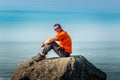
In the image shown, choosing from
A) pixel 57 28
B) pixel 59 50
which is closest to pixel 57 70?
pixel 59 50

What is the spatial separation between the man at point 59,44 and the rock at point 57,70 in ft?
2.01

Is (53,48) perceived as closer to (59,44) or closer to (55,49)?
(55,49)

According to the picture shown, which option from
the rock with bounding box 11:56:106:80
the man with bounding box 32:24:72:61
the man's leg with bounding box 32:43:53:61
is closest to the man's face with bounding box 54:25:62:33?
the man with bounding box 32:24:72:61

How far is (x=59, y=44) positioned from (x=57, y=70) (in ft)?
5.77

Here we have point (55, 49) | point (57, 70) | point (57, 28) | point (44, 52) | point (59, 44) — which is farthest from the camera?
point (59, 44)

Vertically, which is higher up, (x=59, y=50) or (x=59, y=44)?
(x=59, y=44)

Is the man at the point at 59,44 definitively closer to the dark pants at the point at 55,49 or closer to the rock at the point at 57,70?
the dark pants at the point at 55,49

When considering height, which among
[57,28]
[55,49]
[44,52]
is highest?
[57,28]

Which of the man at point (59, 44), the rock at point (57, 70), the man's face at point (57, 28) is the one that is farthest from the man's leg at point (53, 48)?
the man's face at point (57, 28)

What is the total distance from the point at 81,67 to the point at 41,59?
8.12 feet

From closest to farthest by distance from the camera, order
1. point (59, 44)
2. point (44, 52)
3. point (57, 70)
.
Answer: point (57, 70)
point (44, 52)
point (59, 44)

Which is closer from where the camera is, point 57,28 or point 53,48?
point 57,28

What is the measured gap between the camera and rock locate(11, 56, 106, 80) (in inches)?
1283

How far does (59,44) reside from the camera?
33531mm
